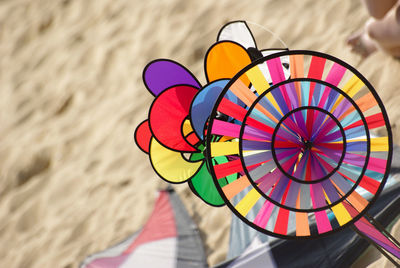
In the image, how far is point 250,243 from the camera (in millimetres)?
1229

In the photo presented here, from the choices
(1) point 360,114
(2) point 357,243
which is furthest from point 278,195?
(2) point 357,243

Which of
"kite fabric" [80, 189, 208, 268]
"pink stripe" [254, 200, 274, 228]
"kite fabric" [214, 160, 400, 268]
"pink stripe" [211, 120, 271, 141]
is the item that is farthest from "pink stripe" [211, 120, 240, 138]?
"kite fabric" [80, 189, 208, 268]

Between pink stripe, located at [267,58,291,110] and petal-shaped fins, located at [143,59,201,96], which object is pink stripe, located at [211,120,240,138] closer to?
pink stripe, located at [267,58,291,110]

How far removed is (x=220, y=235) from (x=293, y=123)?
899 millimetres

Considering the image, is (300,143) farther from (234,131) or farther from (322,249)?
(322,249)

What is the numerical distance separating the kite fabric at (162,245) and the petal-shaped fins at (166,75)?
69 cm

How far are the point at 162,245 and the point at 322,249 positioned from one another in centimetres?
53

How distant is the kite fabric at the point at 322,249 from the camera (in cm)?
Result: 107

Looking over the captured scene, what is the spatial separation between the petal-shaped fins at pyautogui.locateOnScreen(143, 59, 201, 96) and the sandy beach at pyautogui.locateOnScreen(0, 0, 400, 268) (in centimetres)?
74

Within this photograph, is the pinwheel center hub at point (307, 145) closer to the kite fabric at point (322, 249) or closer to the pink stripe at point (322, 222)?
the pink stripe at point (322, 222)

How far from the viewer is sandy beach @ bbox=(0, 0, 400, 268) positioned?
164 centimetres

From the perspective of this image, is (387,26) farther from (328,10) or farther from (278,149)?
(278,149)

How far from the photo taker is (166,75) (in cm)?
84

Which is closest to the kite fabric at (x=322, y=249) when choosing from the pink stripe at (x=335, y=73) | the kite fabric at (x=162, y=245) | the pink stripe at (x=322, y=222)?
the kite fabric at (x=162, y=245)
